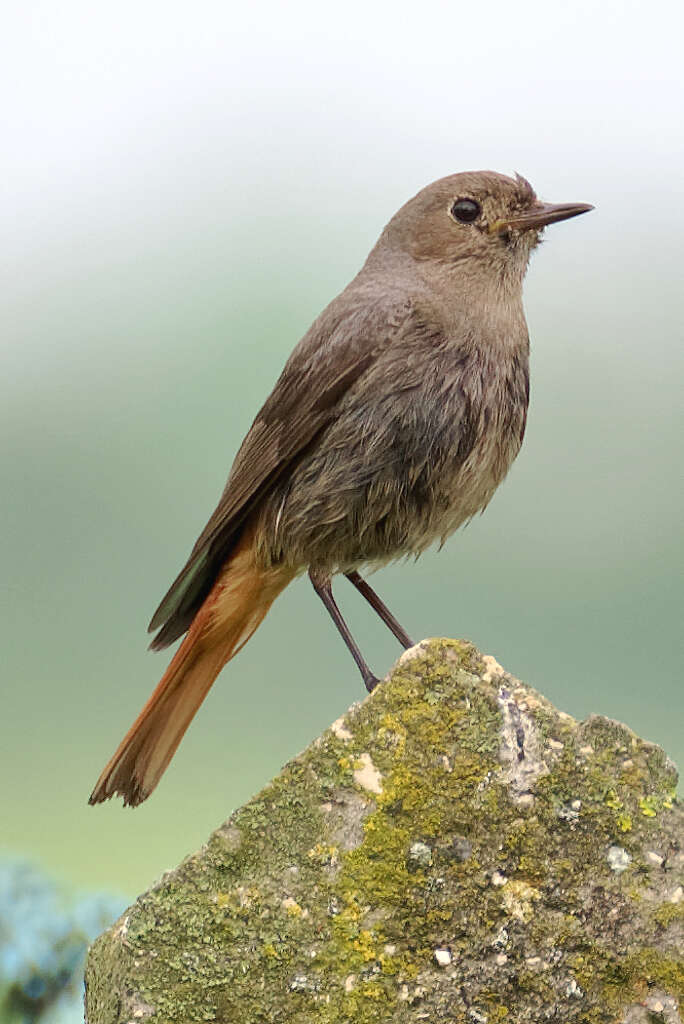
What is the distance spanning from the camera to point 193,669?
13.6 feet

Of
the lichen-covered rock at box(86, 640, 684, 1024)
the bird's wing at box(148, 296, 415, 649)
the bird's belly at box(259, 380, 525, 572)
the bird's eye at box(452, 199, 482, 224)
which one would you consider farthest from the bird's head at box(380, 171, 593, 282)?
the lichen-covered rock at box(86, 640, 684, 1024)

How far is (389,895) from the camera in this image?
287cm

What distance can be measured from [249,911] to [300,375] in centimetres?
183

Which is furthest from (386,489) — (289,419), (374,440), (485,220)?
(485,220)

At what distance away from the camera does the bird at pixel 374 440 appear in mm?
3869

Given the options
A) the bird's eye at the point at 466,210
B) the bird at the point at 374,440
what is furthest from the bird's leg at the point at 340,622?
the bird's eye at the point at 466,210

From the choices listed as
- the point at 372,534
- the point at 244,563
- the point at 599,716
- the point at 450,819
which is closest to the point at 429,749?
the point at 450,819

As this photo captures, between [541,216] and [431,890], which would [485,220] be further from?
[431,890]

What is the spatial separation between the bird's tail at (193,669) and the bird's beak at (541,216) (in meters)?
1.33

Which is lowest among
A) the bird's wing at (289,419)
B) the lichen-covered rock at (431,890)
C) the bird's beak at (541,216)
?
the lichen-covered rock at (431,890)

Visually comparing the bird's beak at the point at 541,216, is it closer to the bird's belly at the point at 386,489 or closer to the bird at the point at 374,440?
the bird at the point at 374,440

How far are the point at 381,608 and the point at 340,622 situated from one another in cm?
35

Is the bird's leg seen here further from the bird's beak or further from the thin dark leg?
the bird's beak

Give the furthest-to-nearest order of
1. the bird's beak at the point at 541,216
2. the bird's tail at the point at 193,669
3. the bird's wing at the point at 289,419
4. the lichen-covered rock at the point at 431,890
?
the bird's beak at the point at 541,216 < the bird's wing at the point at 289,419 < the bird's tail at the point at 193,669 < the lichen-covered rock at the point at 431,890
